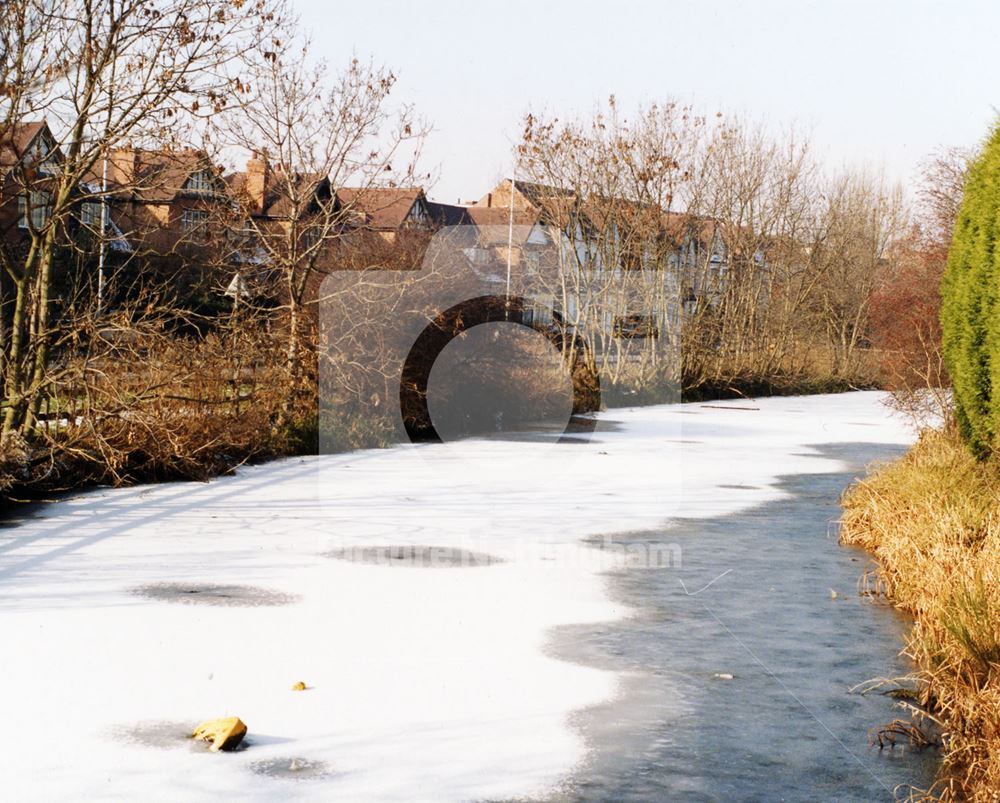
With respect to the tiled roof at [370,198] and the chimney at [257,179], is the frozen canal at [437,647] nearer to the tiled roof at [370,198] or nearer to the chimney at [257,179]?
the tiled roof at [370,198]

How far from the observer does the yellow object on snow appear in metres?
4.95

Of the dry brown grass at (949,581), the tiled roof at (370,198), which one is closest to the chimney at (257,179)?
the tiled roof at (370,198)

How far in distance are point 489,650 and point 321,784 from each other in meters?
2.20

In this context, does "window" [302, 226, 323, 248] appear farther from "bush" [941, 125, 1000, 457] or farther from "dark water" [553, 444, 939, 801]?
"bush" [941, 125, 1000, 457]

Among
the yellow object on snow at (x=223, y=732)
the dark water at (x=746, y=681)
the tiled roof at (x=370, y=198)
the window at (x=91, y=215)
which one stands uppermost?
the tiled roof at (x=370, y=198)

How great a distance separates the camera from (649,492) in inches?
533

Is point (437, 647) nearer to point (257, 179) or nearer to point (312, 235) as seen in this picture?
point (312, 235)

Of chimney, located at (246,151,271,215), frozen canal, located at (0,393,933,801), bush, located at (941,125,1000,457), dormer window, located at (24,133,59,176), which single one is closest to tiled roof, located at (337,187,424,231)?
chimney, located at (246,151,271,215)

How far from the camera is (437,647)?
673cm

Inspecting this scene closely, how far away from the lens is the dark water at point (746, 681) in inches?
191

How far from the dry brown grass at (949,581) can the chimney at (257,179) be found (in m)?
8.98

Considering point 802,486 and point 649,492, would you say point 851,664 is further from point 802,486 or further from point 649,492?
point 802,486

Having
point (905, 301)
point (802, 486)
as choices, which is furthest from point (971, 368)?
point (905, 301)

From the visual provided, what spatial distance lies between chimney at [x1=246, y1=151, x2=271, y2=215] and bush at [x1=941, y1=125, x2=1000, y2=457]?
29.7 feet
